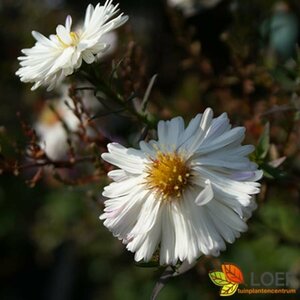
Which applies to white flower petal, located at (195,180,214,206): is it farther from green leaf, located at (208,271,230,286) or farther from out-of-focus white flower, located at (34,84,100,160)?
out-of-focus white flower, located at (34,84,100,160)

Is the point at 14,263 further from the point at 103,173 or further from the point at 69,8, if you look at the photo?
the point at 103,173

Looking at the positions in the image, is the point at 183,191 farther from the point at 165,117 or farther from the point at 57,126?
the point at 57,126

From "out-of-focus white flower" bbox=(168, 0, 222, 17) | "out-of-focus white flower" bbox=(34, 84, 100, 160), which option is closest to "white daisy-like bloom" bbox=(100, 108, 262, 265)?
"out-of-focus white flower" bbox=(168, 0, 222, 17)

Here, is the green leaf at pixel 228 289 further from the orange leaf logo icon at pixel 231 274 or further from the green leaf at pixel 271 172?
the green leaf at pixel 271 172

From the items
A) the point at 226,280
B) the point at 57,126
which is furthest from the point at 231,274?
the point at 57,126

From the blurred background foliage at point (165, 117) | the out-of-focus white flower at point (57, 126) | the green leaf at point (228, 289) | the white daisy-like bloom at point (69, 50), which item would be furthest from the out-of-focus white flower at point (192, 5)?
the green leaf at point (228, 289)

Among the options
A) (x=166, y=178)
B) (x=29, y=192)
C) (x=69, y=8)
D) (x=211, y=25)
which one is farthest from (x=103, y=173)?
(x=69, y=8)
